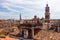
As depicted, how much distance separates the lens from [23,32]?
44.2m

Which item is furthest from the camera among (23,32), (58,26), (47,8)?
(47,8)

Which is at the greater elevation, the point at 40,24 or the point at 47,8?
the point at 47,8

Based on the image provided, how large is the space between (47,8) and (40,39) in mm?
16197

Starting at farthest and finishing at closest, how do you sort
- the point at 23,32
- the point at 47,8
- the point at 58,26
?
the point at 47,8 < the point at 23,32 < the point at 58,26

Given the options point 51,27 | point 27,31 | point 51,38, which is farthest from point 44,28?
point 51,38

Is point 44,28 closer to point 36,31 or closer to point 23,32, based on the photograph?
point 36,31

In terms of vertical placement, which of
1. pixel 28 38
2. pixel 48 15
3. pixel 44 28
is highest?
pixel 48 15

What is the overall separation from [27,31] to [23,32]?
354 cm

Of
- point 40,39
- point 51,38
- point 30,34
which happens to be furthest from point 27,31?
point 51,38

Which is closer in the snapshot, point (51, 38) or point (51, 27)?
point (51, 38)

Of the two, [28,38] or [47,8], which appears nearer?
[28,38]

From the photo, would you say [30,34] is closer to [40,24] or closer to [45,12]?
[40,24]

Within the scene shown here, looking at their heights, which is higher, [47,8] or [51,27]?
[47,8]

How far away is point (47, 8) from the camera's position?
157ft
